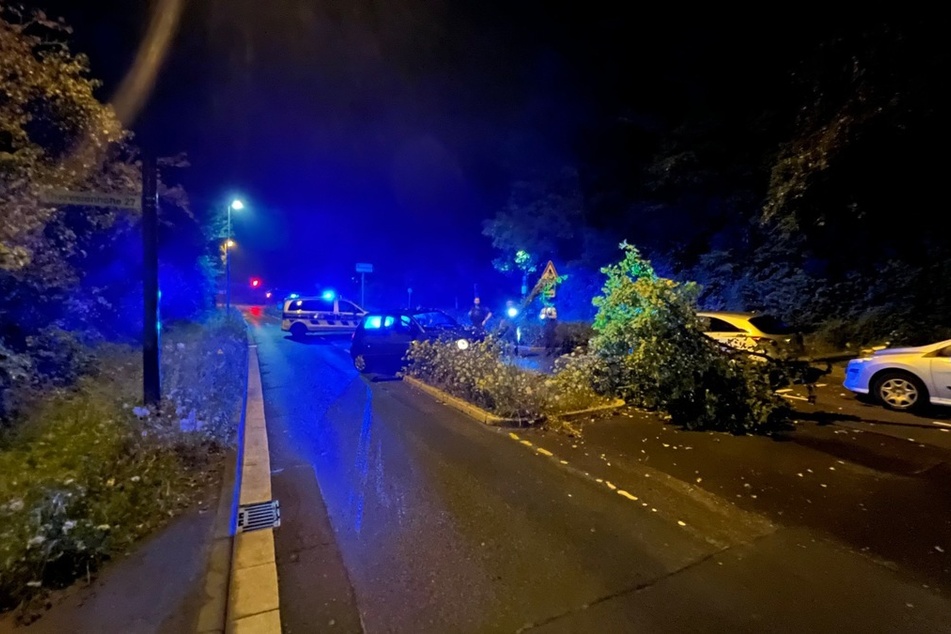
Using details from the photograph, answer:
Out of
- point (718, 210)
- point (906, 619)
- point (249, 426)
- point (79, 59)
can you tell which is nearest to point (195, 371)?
point (249, 426)

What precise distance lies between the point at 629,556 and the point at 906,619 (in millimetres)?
1755

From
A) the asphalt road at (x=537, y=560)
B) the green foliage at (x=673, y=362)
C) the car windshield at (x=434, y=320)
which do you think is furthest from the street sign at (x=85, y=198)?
the car windshield at (x=434, y=320)

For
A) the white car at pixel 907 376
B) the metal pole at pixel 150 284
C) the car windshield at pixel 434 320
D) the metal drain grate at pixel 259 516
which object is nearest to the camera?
the metal drain grate at pixel 259 516

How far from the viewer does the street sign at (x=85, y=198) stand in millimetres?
5641

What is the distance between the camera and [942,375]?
324 inches

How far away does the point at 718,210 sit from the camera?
19156 mm

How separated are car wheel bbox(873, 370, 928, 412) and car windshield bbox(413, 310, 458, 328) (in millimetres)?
9759

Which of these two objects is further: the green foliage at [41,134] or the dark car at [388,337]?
the dark car at [388,337]

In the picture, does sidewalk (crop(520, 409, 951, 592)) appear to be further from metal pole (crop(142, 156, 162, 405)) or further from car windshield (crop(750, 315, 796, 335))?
metal pole (crop(142, 156, 162, 405))

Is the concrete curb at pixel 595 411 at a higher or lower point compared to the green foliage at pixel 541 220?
lower

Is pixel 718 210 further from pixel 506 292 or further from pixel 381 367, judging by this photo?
pixel 506 292

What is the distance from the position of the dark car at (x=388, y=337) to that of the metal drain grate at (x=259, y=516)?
25.2ft

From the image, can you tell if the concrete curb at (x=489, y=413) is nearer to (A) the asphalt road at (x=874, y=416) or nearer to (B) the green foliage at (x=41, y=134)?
(A) the asphalt road at (x=874, y=416)

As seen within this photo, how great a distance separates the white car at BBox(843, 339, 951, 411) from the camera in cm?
828
